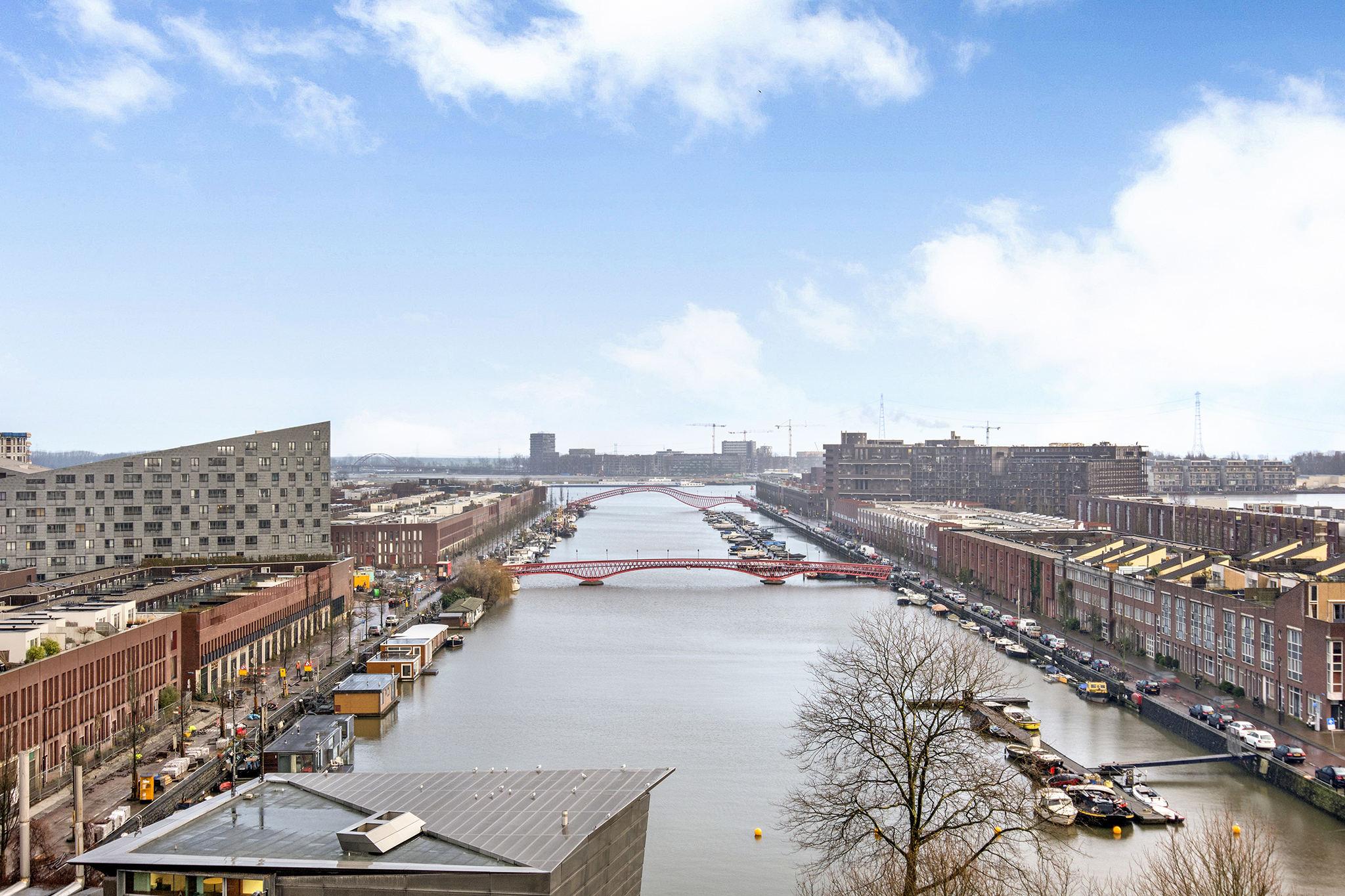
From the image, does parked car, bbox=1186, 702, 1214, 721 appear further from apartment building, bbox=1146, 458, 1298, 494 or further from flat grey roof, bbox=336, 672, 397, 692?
apartment building, bbox=1146, 458, 1298, 494

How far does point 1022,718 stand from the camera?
45.3ft

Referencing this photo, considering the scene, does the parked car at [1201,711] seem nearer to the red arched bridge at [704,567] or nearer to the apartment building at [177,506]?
the red arched bridge at [704,567]

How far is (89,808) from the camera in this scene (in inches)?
397

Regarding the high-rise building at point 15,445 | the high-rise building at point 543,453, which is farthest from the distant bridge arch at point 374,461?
the high-rise building at point 15,445

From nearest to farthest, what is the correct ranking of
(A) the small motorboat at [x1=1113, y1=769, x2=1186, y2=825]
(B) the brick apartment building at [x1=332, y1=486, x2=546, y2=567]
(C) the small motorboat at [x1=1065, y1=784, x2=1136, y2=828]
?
(C) the small motorboat at [x1=1065, y1=784, x2=1136, y2=828]
(A) the small motorboat at [x1=1113, y1=769, x2=1186, y2=825]
(B) the brick apartment building at [x1=332, y1=486, x2=546, y2=567]

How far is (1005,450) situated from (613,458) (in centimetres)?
8823

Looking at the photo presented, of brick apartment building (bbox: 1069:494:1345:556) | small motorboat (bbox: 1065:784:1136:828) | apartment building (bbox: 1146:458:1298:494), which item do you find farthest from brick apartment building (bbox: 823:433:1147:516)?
small motorboat (bbox: 1065:784:1136:828)

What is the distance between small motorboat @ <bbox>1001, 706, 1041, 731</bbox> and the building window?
3.05 meters

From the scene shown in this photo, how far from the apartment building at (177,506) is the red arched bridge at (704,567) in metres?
7.01

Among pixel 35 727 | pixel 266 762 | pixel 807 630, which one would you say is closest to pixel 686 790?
pixel 266 762

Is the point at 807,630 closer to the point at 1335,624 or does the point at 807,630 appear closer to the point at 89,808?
the point at 1335,624

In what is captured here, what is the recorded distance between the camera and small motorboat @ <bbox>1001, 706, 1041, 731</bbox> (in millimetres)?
13192

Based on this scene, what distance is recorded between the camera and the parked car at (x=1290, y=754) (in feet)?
37.1

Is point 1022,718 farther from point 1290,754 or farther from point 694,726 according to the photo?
point 694,726
